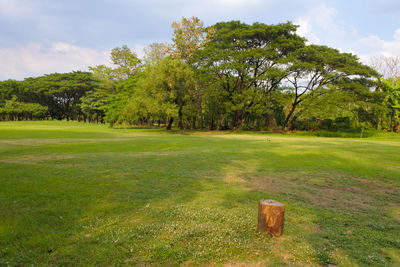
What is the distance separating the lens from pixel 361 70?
3347 cm

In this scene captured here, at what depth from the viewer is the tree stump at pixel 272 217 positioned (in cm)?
402

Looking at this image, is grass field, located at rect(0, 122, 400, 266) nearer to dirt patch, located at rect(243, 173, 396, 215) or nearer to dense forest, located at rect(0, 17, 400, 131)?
dirt patch, located at rect(243, 173, 396, 215)

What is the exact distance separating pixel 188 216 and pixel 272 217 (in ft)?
5.26

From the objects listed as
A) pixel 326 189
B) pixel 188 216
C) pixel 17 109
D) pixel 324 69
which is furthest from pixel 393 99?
pixel 17 109

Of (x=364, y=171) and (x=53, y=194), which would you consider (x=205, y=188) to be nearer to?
(x=53, y=194)

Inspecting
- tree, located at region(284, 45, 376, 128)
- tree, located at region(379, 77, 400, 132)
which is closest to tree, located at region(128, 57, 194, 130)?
tree, located at region(284, 45, 376, 128)

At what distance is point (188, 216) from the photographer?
15.6 ft

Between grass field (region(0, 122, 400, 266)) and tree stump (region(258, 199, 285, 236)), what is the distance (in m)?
0.13

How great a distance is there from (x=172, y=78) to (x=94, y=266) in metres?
33.2

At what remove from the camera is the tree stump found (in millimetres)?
4024

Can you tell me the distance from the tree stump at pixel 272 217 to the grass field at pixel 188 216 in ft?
0.42

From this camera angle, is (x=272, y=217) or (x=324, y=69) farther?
(x=324, y=69)

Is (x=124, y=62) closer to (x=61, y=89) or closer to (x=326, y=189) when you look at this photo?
(x=61, y=89)

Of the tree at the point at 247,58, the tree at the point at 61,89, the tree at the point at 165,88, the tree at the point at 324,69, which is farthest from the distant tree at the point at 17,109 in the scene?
the tree at the point at 324,69
